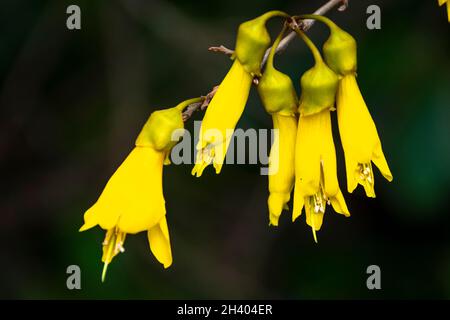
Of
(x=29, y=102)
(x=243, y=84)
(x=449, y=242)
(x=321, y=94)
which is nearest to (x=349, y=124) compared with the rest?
(x=321, y=94)

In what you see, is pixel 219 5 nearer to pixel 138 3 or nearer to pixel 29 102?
pixel 138 3

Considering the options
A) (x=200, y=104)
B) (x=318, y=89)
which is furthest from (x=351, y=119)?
(x=200, y=104)

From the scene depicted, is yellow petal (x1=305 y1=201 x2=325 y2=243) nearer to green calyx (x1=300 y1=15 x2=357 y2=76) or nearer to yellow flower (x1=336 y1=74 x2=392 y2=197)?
yellow flower (x1=336 y1=74 x2=392 y2=197)

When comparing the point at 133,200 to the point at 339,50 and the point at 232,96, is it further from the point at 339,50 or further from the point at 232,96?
the point at 339,50

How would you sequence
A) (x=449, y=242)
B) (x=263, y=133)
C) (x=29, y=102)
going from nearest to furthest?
(x=263, y=133) < (x=449, y=242) < (x=29, y=102)

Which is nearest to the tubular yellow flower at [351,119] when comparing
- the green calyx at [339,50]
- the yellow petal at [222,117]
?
the green calyx at [339,50]

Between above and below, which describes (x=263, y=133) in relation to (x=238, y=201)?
above
